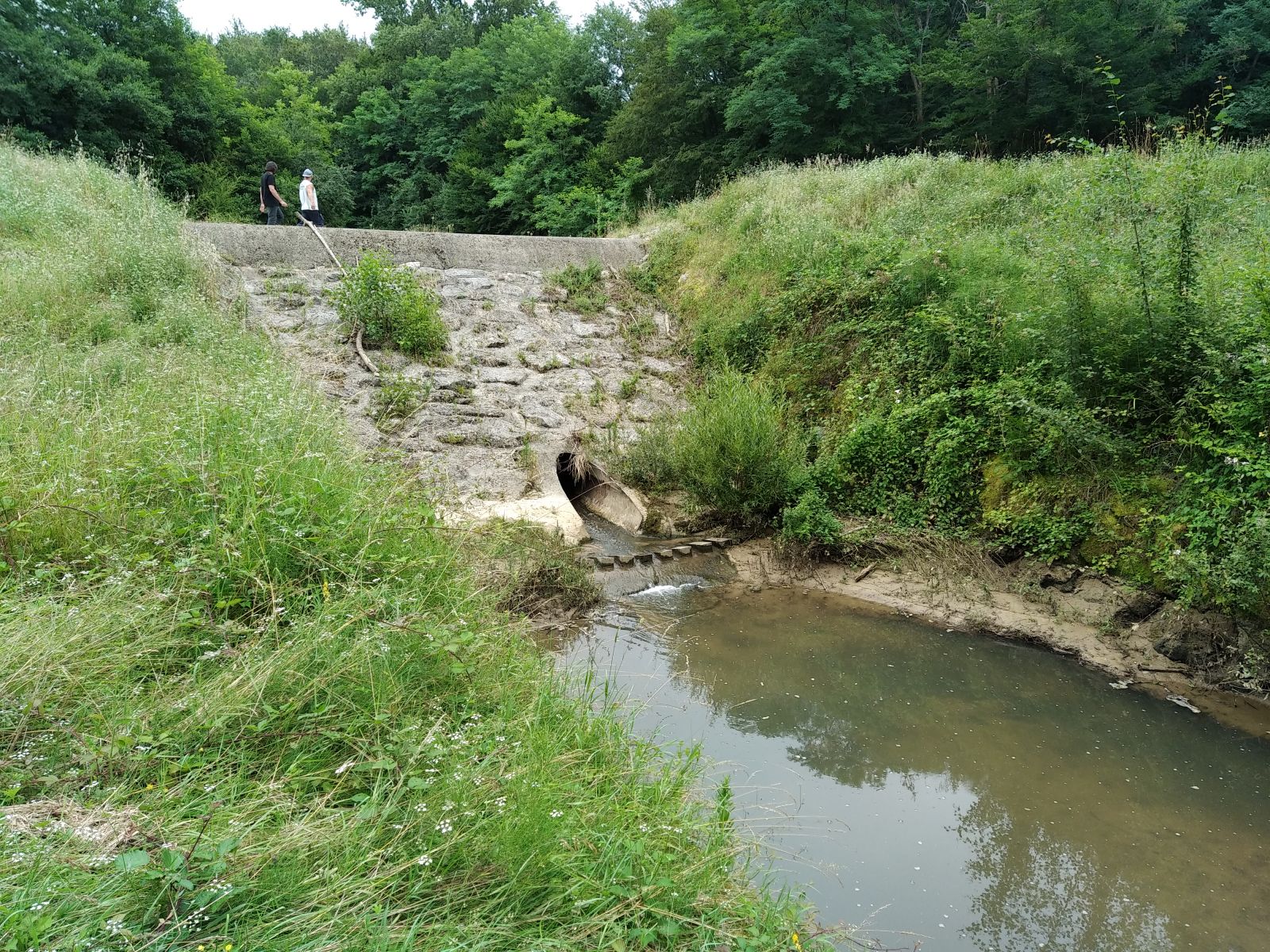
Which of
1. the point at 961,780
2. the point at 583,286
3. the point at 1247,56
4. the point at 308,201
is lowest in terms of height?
the point at 961,780

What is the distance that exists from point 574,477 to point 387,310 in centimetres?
316

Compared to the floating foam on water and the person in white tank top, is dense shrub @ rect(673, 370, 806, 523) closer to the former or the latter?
the floating foam on water

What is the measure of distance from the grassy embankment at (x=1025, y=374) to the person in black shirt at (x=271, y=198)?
6912mm

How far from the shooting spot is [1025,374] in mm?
7254

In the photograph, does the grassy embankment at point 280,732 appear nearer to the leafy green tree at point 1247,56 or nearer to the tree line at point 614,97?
the tree line at point 614,97

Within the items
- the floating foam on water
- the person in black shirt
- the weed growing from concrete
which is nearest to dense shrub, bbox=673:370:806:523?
the floating foam on water

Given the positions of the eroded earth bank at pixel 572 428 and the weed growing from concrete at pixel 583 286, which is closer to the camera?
the eroded earth bank at pixel 572 428

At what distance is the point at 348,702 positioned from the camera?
3203 mm

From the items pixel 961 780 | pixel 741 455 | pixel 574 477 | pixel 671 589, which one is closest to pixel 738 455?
pixel 741 455

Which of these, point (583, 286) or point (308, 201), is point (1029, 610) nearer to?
point (583, 286)

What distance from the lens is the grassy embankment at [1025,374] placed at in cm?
593

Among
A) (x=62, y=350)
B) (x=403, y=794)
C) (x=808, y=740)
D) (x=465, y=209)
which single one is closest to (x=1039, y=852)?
(x=808, y=740)

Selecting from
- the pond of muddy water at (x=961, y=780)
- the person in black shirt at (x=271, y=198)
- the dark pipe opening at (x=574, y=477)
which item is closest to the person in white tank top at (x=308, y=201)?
the person in black shirt at (x=271, y=198)

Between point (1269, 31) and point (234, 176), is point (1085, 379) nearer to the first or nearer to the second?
point (1269, 31)
